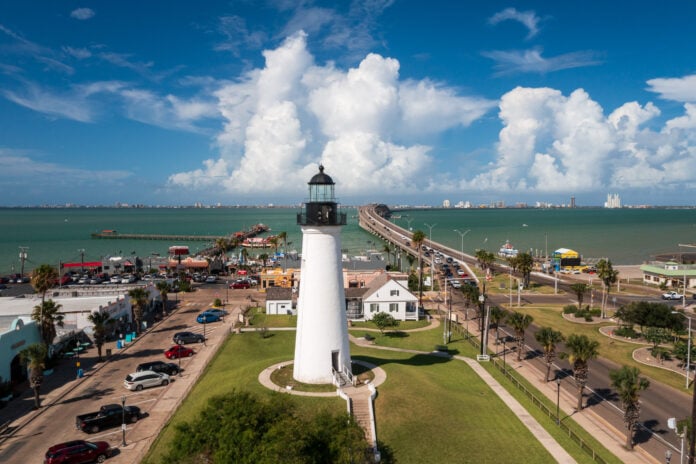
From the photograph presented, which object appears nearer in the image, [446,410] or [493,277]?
[446,410]

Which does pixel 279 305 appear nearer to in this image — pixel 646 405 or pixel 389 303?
pixel 389 303

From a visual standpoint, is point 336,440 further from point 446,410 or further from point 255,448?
point 446,410

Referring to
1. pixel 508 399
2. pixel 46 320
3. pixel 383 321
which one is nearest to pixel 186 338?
pixel 46 320

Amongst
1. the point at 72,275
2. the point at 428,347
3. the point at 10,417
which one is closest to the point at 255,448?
the point at 10,417

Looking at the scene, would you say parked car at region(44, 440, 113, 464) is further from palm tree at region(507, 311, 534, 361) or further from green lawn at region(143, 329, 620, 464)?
palm tree at region(507, 311, 534, 361)

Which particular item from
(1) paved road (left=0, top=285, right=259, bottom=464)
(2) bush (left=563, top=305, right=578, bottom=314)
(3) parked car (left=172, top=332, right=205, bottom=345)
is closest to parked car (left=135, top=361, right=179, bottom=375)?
(1) paved road (left=0, top=285, right=259, bottom=464)
